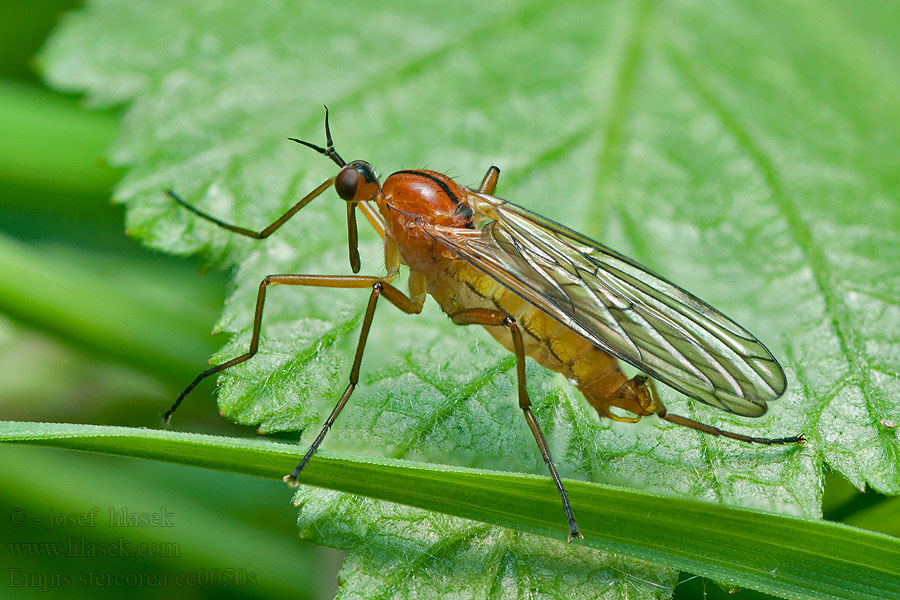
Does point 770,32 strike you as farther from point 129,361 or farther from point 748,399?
point 129,361

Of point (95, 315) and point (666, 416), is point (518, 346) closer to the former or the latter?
point (666, 416)

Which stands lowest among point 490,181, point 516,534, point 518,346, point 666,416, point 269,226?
point 516,534

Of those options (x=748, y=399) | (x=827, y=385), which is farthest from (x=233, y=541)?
(x=827, y=385)

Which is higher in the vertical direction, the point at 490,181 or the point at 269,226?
the point at 490,181

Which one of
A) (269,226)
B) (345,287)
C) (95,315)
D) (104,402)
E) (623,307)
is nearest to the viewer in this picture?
(623,307)

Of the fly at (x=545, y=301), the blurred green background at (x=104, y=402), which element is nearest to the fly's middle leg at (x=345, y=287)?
the fly at (x=545, y=301)

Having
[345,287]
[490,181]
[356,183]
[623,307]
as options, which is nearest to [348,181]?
[356,183]

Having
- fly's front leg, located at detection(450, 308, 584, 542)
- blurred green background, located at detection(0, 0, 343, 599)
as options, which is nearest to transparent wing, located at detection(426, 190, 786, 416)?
fly's front leg, located at detection(450, 308, 584, 542)

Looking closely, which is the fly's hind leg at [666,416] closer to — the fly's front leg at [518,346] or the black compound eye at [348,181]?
the fly's front leg at [518,346]

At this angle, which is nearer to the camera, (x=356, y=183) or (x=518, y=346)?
(x=518, y=346)
